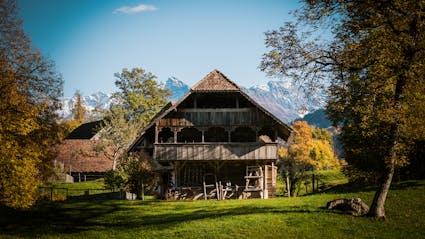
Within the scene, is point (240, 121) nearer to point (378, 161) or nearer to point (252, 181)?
point (252, 181)

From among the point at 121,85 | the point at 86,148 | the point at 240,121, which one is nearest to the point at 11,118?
the point at 240,121

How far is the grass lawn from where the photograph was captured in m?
16.7

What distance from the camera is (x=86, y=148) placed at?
55219 mm

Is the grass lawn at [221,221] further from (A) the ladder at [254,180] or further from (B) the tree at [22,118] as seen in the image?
(A) the ladder at [254,180]

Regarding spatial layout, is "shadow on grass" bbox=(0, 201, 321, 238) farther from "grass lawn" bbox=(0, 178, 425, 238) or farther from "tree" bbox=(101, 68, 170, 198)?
"tree" bbox=(101, 68, 170, 198)

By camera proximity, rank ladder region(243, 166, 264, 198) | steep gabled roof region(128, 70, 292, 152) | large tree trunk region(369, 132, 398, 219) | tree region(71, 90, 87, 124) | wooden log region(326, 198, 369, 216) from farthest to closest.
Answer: tree region(71, 90, 87, 124) → ladder region(243, 166, 264, 198) → steep gabled roof region(128, 70, 292, 152) → wooden log region(326, 198, 369, 216) → large tree trunk region(369, 132, 398, 219)

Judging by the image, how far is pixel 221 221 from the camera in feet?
63.4

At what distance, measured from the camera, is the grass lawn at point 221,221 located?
54.9ft

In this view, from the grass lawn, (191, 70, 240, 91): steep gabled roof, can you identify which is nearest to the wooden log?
the grass lawn

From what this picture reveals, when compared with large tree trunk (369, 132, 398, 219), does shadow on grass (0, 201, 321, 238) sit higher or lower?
lower

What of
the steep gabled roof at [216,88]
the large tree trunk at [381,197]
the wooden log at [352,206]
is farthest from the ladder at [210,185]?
the large tree trunk at [381,197]

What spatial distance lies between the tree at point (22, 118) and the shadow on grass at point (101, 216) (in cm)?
161

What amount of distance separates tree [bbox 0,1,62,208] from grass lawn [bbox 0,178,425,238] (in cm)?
236

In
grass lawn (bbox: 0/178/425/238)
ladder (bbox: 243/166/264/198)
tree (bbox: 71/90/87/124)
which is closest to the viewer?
grass lawn (bbox: 0/178/425/238)
